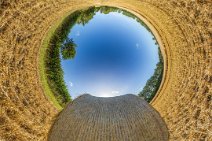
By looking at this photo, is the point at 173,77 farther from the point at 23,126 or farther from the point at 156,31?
the point at 23,126

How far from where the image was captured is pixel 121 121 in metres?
2.46

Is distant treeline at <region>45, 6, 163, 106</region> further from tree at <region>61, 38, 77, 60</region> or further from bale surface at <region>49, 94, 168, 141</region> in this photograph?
bale surface at <region>49, 94, 168, 141</region>

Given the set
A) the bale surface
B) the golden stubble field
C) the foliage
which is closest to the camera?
the bale surface

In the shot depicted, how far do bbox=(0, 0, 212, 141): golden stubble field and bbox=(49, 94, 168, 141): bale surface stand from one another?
1.77 metres

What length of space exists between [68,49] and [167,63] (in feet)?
8.92

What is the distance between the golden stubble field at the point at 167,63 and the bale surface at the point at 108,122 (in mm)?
1769

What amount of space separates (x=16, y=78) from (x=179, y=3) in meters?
2.69

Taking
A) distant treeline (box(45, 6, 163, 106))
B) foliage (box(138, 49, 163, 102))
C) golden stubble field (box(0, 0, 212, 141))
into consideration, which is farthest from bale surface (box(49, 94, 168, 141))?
distant treeline (box(45, 6, 163, 106))

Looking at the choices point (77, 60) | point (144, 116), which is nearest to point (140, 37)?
point (77, 60)

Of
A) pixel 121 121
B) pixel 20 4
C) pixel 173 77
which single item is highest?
pixel 20 4

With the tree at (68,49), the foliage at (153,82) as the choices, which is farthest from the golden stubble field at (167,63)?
the tree at (68,49)

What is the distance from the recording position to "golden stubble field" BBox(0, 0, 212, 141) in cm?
415

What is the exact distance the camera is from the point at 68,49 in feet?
23.6

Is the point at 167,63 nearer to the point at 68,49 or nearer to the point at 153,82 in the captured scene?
the point at 153,82
